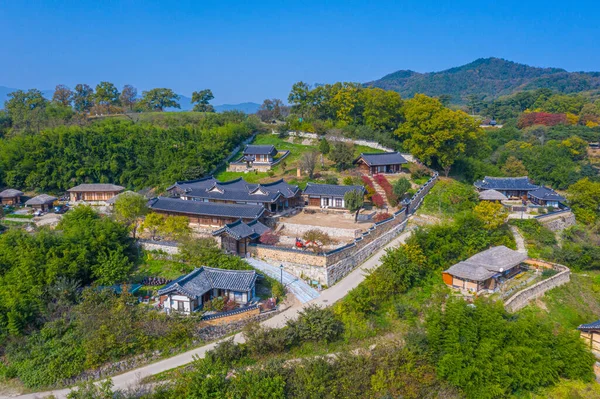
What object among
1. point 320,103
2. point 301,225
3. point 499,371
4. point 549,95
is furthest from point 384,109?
point 549,95

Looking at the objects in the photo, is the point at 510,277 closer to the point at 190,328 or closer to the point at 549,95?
the point at 190,328

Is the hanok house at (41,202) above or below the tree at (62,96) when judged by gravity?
below

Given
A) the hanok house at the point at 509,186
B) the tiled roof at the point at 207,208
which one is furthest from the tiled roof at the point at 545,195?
the tiled roof at the point at 207,208

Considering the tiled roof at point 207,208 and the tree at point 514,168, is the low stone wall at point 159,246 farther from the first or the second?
the tree at point 514,168

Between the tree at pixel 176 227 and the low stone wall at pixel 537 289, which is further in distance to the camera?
the tree at pixel 176 227

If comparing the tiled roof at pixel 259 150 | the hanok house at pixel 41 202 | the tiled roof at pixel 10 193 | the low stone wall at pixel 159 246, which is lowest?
the low stone wall at pixel 159 246

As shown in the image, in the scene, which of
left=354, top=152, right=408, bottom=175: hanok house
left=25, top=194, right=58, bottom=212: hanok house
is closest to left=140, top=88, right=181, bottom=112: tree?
left=25, top=194, right=58, bottom=212: hanok house

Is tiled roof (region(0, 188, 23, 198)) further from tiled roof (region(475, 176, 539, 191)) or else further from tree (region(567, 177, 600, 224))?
tree (region(567, 177, 600, 224))
